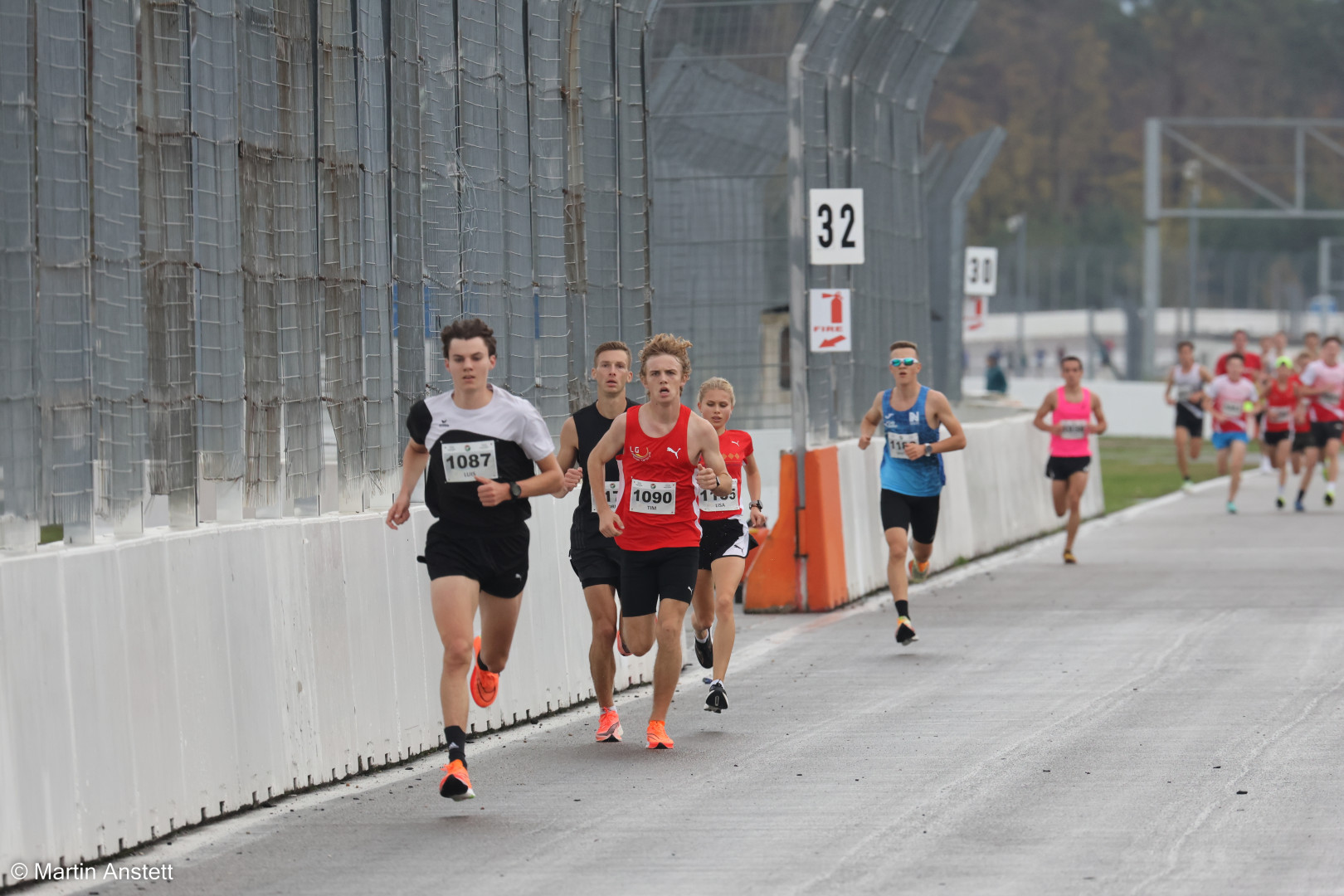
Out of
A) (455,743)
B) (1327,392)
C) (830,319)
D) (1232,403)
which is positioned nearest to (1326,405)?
(1327,392)

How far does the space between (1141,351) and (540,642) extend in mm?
40939

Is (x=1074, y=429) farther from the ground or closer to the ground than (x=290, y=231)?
closer to the ground

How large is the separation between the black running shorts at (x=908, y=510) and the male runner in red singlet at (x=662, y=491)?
13.9 feet

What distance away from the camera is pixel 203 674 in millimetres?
8172

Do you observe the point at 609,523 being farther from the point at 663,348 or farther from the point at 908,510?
the point at 908,510

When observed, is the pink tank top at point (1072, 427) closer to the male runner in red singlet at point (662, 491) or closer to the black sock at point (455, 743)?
the male runner in red singlet at point (662, 491)

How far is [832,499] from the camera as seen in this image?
16.4m

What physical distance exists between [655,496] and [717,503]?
4.31 feet

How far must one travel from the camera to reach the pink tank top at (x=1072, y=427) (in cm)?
1920

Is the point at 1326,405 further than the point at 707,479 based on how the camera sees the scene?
Yes

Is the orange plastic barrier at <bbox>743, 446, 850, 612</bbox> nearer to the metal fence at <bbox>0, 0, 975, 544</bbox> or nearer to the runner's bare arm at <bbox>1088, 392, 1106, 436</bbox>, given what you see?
the metal fence at <bbox>0, 0, 975, 544</bbox>

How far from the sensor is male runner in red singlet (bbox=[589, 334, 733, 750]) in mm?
9742

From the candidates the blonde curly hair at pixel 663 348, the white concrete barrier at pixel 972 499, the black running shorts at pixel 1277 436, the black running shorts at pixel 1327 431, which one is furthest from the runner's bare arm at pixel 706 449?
the black running shorts at pixel 1277 436

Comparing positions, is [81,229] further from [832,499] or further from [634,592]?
[832,499]
